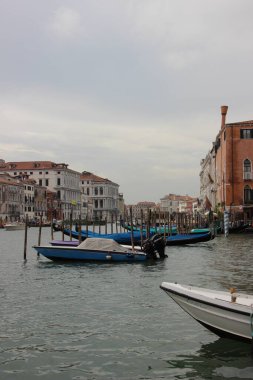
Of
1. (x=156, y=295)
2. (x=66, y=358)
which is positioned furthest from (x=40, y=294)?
(x=66, y=358)

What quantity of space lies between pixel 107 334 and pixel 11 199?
229 ft

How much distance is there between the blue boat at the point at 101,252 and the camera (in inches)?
696

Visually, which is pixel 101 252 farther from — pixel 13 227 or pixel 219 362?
pixel 13 227

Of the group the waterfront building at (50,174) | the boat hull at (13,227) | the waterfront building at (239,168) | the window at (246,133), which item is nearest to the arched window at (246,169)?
the waterfront building at (239,168)

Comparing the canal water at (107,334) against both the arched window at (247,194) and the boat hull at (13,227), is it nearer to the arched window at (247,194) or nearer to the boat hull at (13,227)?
the arched window at (247,194)

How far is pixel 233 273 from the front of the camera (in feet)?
48.8

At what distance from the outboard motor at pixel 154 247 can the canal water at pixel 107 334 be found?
13.9 ft

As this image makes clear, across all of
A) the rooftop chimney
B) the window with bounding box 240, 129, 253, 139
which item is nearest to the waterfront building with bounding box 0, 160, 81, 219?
the rooftop chimney

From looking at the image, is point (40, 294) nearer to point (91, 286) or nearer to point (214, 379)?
point (91, 286)

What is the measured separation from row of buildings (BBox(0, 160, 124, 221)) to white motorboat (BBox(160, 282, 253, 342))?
54.5 meters

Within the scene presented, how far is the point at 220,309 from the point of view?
6.37 m

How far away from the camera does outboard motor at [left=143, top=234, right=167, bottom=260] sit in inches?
727

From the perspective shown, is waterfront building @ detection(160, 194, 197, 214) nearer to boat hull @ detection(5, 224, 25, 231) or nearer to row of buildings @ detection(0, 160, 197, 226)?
row of buildings @ detection(0, 160, 197, 226)

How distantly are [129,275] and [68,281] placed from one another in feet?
6.26
